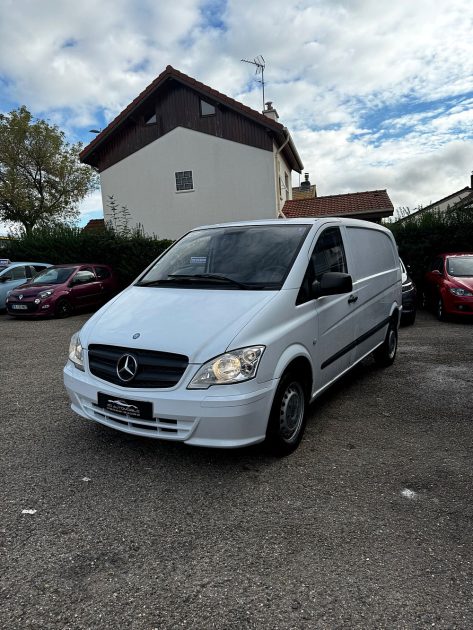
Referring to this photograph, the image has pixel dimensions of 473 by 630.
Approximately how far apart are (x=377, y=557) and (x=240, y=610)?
78 centimetres

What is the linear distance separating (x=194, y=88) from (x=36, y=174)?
22.1 m

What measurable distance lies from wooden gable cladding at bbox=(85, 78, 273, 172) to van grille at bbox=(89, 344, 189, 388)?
54.6 ft

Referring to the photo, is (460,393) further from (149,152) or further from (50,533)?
(149,152)

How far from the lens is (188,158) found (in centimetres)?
1938

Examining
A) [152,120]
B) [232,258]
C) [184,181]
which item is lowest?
[232,258]

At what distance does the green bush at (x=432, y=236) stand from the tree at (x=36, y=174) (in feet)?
91.0

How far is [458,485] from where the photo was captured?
3.05 meters

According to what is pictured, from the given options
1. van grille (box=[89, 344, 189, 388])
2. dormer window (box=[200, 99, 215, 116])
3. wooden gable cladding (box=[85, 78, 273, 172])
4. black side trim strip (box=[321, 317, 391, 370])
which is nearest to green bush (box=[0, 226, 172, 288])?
wooden gable cladding (box=[85, 78, 273, 172])

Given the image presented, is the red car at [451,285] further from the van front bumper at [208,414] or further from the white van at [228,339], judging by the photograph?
the van front bumper at [208,414]

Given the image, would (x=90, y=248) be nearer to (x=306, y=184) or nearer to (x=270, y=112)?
(x=270, y=112)

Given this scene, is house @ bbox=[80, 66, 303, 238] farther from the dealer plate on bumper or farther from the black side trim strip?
the dealer plate on bumper

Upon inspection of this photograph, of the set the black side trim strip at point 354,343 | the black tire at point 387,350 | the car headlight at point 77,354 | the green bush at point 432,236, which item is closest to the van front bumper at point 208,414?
the car headlight at point 77,354

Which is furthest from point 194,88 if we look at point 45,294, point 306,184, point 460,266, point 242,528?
point 306,184

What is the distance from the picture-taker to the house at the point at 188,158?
18.4 m
